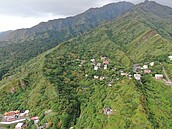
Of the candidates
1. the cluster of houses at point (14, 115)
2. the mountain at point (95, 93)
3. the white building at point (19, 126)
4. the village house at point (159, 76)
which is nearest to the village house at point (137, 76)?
the mountain at point (95, 93)

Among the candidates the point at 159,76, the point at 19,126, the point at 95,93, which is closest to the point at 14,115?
the point at 19,126

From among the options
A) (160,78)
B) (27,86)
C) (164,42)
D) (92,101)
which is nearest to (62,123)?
(92,101)

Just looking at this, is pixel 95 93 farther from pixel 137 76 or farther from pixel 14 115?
pixel 14 115

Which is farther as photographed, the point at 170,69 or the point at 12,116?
the point at 170,69

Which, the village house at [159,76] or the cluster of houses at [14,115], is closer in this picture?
the cluster of houses at [14,115]

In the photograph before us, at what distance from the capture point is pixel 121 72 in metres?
141

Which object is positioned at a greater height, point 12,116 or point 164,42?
point 164,42

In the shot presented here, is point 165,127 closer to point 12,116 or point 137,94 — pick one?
point 137,94

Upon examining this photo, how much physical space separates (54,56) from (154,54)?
73.8m

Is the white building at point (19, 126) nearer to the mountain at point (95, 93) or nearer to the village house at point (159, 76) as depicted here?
the mountain at point (95, 93)

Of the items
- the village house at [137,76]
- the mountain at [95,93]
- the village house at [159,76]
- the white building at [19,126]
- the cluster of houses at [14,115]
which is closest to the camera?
the mountain at [95,93]

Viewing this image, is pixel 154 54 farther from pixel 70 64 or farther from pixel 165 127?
pixel 165 127

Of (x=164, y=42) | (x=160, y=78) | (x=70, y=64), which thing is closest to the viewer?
(x=160, y=78)

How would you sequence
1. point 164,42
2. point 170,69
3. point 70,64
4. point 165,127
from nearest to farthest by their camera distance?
point 165,127 < point 170,69 < point 70,64 < point 164,42
